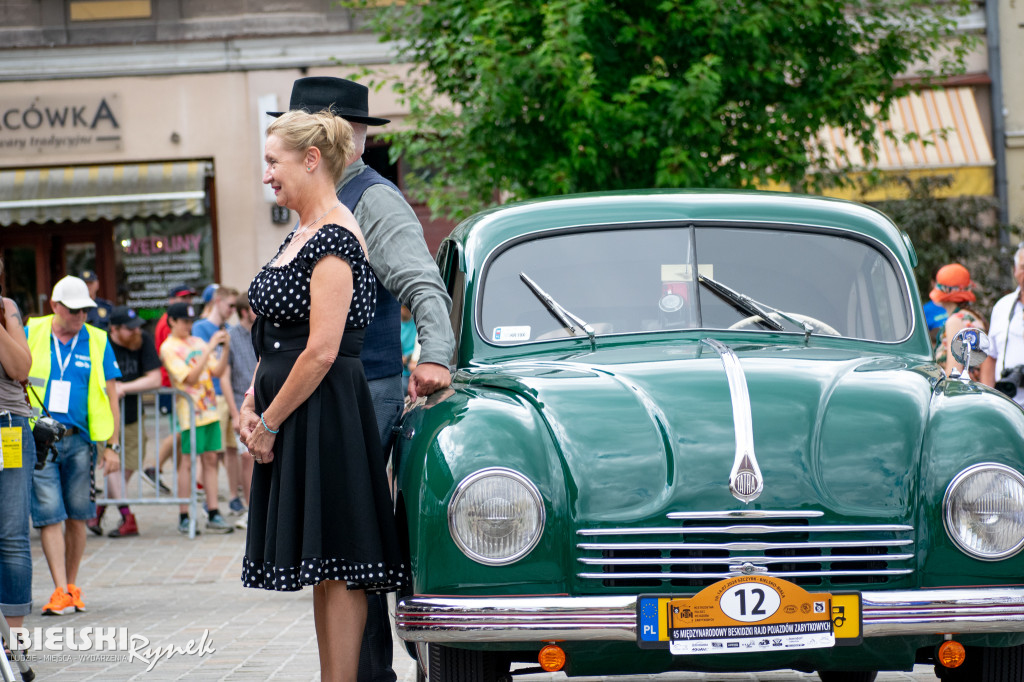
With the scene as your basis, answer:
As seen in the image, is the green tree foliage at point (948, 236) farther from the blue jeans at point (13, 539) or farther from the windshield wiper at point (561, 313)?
the blue jeans at point (13, 539)

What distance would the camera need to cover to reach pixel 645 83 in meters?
9.60

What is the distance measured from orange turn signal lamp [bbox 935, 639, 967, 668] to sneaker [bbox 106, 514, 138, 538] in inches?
347

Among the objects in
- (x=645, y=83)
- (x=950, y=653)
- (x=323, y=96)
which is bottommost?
(x=950, y=653)

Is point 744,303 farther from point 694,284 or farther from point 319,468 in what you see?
point 319,468

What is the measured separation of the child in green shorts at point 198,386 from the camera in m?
11.3

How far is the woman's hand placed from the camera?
4.10 metres

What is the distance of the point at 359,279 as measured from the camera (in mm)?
4215

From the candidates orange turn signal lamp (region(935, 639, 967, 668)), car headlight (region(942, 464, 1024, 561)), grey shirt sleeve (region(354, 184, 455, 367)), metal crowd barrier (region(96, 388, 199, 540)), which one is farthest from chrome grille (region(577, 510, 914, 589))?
metal crowd barrier (region(96, 388, 199, 540))

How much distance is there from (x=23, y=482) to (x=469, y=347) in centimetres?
269

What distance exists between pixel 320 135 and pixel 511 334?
110cm

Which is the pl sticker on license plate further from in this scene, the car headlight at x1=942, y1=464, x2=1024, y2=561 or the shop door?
the shop door

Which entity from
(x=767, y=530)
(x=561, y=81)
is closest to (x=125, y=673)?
(x=767, y=530)

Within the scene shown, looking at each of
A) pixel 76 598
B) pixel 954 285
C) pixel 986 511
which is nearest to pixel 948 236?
pixel 954 285

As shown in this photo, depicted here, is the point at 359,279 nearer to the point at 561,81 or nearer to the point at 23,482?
the point at 23,482
